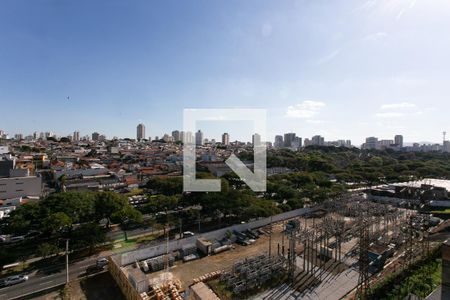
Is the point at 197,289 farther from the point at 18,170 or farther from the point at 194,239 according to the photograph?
the point at 18,170

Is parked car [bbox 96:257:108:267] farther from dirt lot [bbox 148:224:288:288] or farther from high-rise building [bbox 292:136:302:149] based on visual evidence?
high-rise building [bbox 292:136:302:149]

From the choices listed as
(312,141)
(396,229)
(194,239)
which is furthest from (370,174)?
(312,141)

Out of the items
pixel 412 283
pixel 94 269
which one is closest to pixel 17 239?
pixel 94 269

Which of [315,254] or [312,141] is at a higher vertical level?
[312,141]

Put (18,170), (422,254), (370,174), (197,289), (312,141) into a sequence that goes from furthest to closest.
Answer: (312,141)
(370,174)
(18,170)
(422,254)
(197,289)

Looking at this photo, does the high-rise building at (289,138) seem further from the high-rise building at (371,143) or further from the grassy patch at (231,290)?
the grassy patch at (231,290)

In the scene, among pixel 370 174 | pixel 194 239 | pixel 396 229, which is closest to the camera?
pixel 194 239
